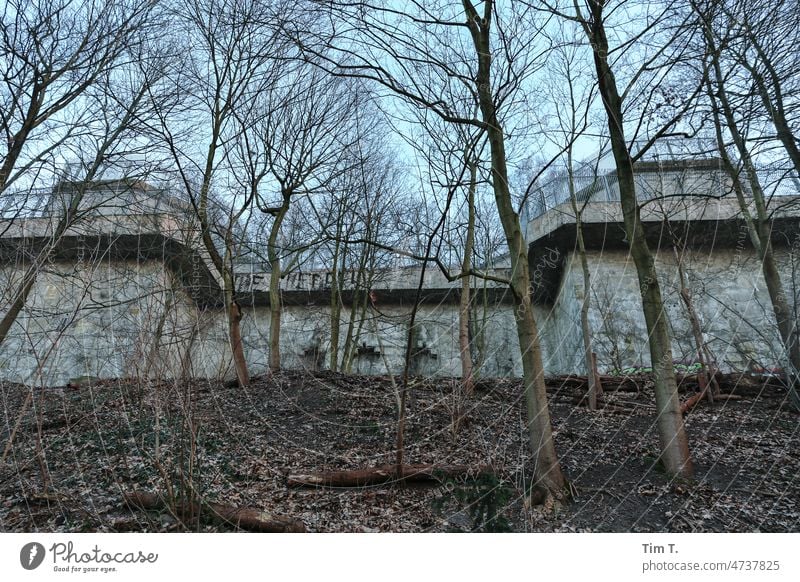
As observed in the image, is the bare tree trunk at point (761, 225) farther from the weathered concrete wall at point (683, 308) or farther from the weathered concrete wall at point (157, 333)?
the weathered concrete wall at point (157, 333)

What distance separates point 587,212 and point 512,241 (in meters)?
4.35

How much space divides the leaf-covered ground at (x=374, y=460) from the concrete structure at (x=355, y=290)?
1.50 feet

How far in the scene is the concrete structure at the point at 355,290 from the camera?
3.60 m

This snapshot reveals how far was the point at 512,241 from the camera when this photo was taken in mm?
3689

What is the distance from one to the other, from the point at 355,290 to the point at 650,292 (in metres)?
5.24

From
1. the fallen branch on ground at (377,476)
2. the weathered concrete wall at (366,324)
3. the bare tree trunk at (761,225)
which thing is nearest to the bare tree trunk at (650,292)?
the bare tree trunk at (761,225)

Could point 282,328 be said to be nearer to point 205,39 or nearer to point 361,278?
point 361,278

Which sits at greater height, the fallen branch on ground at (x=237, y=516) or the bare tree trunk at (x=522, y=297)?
the bare tree trunk at (x=522, y=297)

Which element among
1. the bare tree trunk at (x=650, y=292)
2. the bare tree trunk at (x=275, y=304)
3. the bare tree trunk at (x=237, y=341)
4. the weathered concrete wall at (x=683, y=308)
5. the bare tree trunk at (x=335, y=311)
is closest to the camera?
the bare tree trunk at (x=650, y=292)

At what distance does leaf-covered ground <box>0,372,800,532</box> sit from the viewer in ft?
9.80

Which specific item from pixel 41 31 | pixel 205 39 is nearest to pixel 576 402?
pixel 205 39

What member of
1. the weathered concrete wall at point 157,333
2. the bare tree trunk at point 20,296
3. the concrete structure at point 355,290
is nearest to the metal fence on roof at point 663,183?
the concrete structure at point 355,290

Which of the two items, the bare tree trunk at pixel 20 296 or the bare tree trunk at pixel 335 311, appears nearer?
the bare tree trunk at pixel 20 296

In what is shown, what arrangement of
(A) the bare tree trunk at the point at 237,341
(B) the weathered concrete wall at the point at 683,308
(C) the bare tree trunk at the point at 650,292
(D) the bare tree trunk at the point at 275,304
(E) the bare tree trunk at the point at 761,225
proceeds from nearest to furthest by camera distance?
(C) the bare tree trunk at the point at 650,292 → (E) the bare tree trunk at the point at 761,225 → (A) the bare tree trunk at the point at 237,341 → (D) the bare tree trunk at the point at 275,304 → (B) the weathered concrete wall at the point at 683,308
